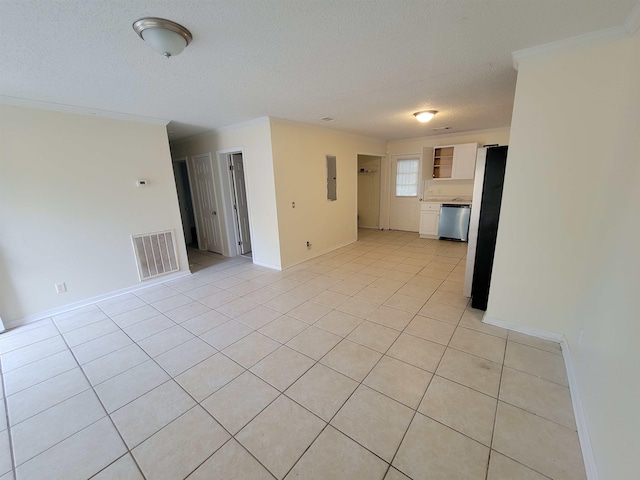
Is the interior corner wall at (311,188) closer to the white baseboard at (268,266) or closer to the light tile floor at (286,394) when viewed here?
the white baseboard at (268,266)

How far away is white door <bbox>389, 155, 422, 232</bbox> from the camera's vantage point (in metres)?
6.73

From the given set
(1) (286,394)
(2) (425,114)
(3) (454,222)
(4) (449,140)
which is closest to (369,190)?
(4) (449,140)

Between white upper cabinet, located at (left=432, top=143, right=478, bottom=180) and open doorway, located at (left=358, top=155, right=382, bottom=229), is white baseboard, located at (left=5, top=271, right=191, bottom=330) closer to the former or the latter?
open doorway, located at (left=358, top=155, right=382, bottom=229)

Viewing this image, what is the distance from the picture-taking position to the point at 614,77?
183 cm

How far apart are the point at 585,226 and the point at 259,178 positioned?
13.0ft

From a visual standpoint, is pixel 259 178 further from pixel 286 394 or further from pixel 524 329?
pixel 524 329

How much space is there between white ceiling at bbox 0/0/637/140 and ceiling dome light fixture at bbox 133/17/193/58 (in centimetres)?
4

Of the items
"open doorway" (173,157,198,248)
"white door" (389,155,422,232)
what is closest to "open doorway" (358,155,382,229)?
"white door" (389,155,422,232)

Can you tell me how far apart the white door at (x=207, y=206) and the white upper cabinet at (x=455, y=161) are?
205 inches

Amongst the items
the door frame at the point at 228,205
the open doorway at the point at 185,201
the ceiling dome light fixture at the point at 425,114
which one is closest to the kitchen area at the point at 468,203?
the ceiling dome light fixture at the point at 425,114

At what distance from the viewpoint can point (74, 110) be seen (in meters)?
3.05

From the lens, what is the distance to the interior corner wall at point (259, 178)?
4.09m

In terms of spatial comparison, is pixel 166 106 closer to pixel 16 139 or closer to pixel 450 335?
pixel 16 139

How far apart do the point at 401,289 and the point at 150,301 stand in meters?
3.40
